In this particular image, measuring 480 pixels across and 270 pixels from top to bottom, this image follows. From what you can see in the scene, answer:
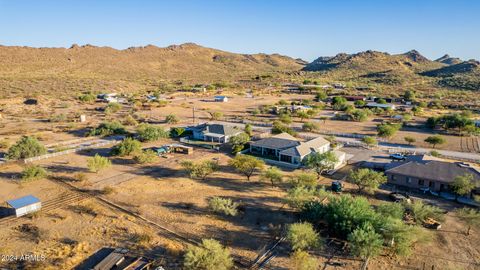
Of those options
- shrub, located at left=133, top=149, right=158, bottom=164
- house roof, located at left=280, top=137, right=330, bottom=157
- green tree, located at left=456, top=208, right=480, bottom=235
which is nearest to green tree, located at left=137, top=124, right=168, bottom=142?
shrub, located at left=133, top=149, right=158, bottom=164

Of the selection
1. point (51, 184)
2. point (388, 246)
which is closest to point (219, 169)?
point (51, 184)

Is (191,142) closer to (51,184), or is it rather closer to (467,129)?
(51,184)

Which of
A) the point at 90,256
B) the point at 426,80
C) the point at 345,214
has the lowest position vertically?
the point at 90,256

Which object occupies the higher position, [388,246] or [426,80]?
[426,80]

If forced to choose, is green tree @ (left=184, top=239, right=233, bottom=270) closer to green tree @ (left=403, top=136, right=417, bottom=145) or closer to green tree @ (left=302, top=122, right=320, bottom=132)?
green tree @ (left=403, top=136, right=417, bottom=145)

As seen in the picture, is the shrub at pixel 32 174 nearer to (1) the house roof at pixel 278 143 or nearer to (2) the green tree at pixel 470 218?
(1) the house roof at pixel 278 143

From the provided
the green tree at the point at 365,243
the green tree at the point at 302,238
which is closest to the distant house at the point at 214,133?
the green tree at the point at 302,238

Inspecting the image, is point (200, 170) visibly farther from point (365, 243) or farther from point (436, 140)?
point (436, 140)
